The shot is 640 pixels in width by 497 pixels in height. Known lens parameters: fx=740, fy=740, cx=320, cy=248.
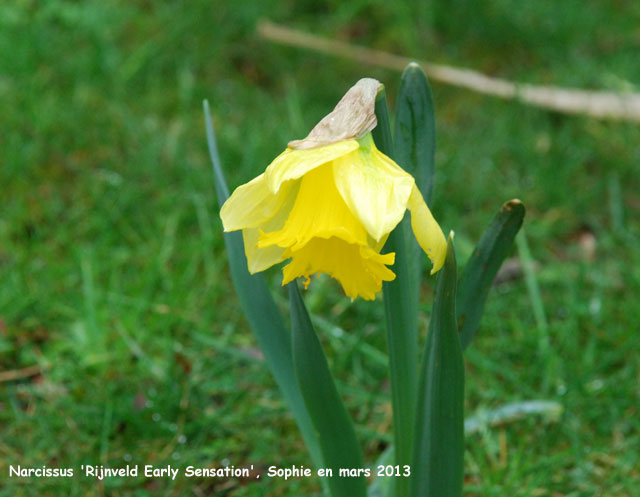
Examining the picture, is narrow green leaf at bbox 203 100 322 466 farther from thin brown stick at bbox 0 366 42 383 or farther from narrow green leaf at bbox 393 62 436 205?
thin brown stick at bbox 0 366 42 383

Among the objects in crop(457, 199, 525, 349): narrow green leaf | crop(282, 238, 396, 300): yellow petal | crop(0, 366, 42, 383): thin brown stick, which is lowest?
crop(0, 366, 42, 383): thin brown stick

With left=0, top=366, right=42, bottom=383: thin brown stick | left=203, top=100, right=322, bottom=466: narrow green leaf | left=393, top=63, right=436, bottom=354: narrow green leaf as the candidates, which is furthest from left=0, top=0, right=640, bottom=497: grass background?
left=393, top=63, right=436, bottom=354: narrow green leaf

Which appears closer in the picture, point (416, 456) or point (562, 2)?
point (416, 456)

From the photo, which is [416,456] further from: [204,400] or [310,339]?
[204,400]

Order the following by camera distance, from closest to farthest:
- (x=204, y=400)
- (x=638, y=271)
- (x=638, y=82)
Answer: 1. (x=204, y=400)
2. (x=638, y=271)
3. (x=638, y=82)

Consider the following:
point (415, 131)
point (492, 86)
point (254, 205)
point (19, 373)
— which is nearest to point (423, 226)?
point (254, 205)

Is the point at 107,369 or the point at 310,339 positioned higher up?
the point at 310,339

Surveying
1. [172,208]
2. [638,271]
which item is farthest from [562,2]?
[172,208]
